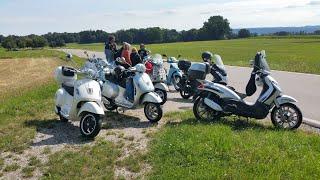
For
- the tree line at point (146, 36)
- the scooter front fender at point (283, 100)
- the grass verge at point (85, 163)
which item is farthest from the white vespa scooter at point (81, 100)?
the tree line at point (146, 36)

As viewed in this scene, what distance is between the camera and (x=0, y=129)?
9461mm

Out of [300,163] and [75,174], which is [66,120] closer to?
[75,174]

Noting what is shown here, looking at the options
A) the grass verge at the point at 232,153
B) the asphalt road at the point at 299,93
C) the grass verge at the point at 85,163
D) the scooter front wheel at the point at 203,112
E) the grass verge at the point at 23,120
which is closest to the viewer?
the grass verge at the point at 232,153

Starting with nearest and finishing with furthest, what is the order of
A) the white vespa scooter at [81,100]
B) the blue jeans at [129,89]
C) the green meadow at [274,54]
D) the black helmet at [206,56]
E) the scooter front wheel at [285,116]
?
the white vespa scooter at [81,100] → the scooter front wheel at [285,116] → the blue jeans at [129,89] → the black helmet at [206,56] → the green meadow at [274,54]

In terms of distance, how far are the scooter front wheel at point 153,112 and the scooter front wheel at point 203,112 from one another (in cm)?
76

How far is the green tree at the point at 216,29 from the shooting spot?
124875mm

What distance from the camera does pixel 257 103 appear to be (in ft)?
30.4

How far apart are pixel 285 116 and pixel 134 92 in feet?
10.8

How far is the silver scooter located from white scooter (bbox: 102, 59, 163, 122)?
2.96ft

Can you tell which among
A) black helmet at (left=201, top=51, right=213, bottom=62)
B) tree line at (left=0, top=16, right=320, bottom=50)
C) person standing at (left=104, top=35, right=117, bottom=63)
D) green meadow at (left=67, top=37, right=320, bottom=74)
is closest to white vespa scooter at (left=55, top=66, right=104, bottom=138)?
black helmet at (left=201, top=51, right=213, bottom=62)

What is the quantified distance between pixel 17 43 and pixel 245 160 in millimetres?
107134

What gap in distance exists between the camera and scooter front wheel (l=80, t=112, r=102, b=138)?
840 cm

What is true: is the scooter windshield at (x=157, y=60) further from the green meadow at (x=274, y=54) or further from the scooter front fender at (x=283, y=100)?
the green meadow at (x=274, y=54)

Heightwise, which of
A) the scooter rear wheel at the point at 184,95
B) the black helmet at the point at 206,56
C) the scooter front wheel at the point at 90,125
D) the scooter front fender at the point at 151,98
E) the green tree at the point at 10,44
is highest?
the black helmet at the point at 206,56
